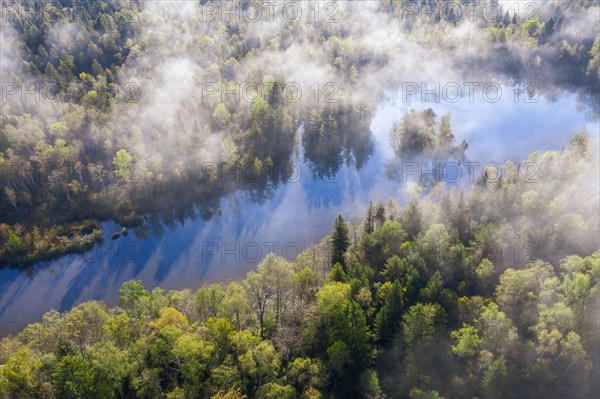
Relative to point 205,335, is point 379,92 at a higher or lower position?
higher

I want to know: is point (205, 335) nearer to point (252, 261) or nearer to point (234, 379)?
point (234, 379)

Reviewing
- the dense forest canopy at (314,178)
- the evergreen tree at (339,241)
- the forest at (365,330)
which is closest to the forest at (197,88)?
the dense forest canopy at (314,178)

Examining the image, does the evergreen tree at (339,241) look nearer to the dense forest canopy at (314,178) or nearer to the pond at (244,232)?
the dense forest canopy at (314,178)

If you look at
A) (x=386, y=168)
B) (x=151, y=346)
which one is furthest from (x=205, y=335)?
(x=386, y=168)

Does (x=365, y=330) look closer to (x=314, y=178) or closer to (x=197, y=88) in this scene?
(x=314, y=178)

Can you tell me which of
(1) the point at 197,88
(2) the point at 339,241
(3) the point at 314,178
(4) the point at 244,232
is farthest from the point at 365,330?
(1) the point at 197,88

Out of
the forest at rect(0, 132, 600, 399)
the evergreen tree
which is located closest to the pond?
the evergreen tree
